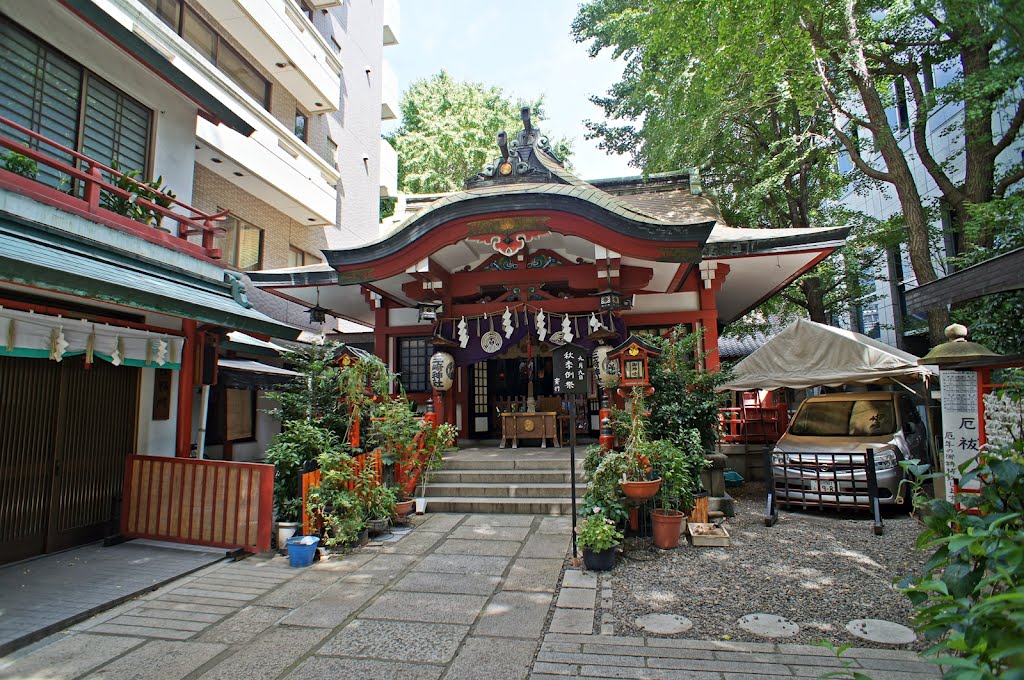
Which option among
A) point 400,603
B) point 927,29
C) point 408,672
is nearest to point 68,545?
point 400,603

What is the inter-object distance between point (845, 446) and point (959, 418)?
1969 millimetres

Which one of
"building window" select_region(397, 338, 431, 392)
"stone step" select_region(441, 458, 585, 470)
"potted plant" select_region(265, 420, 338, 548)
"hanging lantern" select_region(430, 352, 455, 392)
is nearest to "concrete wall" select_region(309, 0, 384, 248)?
"building window" select_region(397, 338, 431, 392)

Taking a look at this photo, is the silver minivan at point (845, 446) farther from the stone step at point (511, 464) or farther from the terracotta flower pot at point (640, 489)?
the stone step at point (511, 464)

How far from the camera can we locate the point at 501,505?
8.49 meters

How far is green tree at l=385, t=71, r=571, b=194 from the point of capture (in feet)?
93.0

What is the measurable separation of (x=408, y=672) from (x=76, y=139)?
892 centimetres

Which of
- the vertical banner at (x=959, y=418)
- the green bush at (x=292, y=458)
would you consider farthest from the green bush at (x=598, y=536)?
the vertical banner at (x=959, y=418)

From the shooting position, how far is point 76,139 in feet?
26.5

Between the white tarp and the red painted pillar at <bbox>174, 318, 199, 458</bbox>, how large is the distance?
329 inches

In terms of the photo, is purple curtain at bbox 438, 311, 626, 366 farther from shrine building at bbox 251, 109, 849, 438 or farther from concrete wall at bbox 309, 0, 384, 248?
concrete wall at bbox 309, 0, 384, 248

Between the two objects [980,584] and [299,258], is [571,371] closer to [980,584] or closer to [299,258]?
[980,584]

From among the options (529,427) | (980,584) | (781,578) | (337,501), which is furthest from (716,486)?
(980,584)

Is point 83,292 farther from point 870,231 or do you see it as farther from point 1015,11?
point 870,231

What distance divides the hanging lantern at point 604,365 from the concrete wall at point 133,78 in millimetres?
8260
